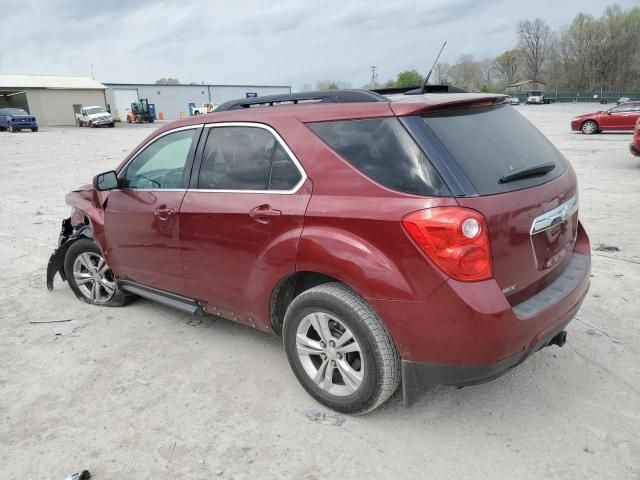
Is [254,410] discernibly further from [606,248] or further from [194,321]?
[606,248]

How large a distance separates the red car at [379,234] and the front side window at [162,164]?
30mm

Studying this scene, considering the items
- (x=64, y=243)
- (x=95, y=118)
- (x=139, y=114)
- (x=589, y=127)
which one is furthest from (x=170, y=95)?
(x=64, y=243)

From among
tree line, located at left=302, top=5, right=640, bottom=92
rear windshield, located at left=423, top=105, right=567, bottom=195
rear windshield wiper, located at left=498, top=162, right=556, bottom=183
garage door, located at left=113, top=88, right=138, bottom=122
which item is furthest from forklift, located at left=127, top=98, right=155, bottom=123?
rear windshield wiper, located at left=498, top=162, right=556, bottom=183

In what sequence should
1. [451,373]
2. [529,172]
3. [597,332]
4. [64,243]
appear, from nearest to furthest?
1. [451,373]
2. [529,172]
3. [597,332]
4. [64,243]

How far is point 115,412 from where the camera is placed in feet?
9.98

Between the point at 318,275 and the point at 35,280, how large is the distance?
385 centimetres

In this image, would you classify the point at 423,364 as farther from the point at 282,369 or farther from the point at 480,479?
the point at 282,369

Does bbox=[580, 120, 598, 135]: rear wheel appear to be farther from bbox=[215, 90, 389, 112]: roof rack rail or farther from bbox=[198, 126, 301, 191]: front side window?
bbox=[198, 126, 301, 191]: front side window

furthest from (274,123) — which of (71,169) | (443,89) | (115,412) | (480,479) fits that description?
(71,169)

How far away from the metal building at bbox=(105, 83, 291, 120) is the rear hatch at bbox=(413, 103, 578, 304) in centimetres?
5873

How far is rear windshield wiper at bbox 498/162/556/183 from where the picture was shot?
2.57 meters

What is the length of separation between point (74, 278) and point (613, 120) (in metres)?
21.7

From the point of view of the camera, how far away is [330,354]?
289cm

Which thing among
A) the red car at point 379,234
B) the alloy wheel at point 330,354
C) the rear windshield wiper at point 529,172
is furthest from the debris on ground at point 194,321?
the rear windshield wiper at point 529,172
